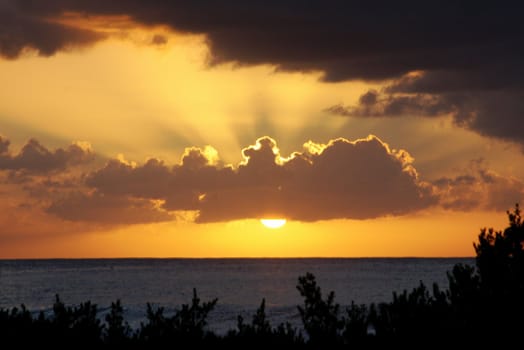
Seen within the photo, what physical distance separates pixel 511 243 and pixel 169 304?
227 ft

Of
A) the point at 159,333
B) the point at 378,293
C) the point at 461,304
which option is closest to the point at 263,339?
the point at 159,333

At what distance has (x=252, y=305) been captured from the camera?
8100 centimetres

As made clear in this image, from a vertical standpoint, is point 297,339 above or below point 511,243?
below

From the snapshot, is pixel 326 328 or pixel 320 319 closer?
pixel 326 328

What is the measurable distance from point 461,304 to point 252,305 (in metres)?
64.5

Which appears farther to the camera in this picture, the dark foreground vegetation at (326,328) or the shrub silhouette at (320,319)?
the shrub silhouette at (320,319)

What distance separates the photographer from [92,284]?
130500 mm

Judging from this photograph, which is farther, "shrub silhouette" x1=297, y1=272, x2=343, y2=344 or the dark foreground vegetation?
"shrub silhouette" x1=297, y1=272, x2=343, y2=344

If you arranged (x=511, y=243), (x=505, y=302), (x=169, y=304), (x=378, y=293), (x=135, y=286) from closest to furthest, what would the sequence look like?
1. (x=505, y=302)
2. (x=511, y=243)
3. (x=169, y=304)
4. (x=378, y=293)
5. (x=135, y=286)

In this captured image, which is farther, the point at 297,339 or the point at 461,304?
the point at 461,304

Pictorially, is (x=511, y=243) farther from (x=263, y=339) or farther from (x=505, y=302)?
(x=263, y=339)

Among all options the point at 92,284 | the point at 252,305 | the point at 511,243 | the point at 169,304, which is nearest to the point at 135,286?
the point at 92,284

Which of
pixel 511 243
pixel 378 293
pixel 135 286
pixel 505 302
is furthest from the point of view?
pixel 135 286

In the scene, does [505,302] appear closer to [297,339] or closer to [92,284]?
[297,339]
